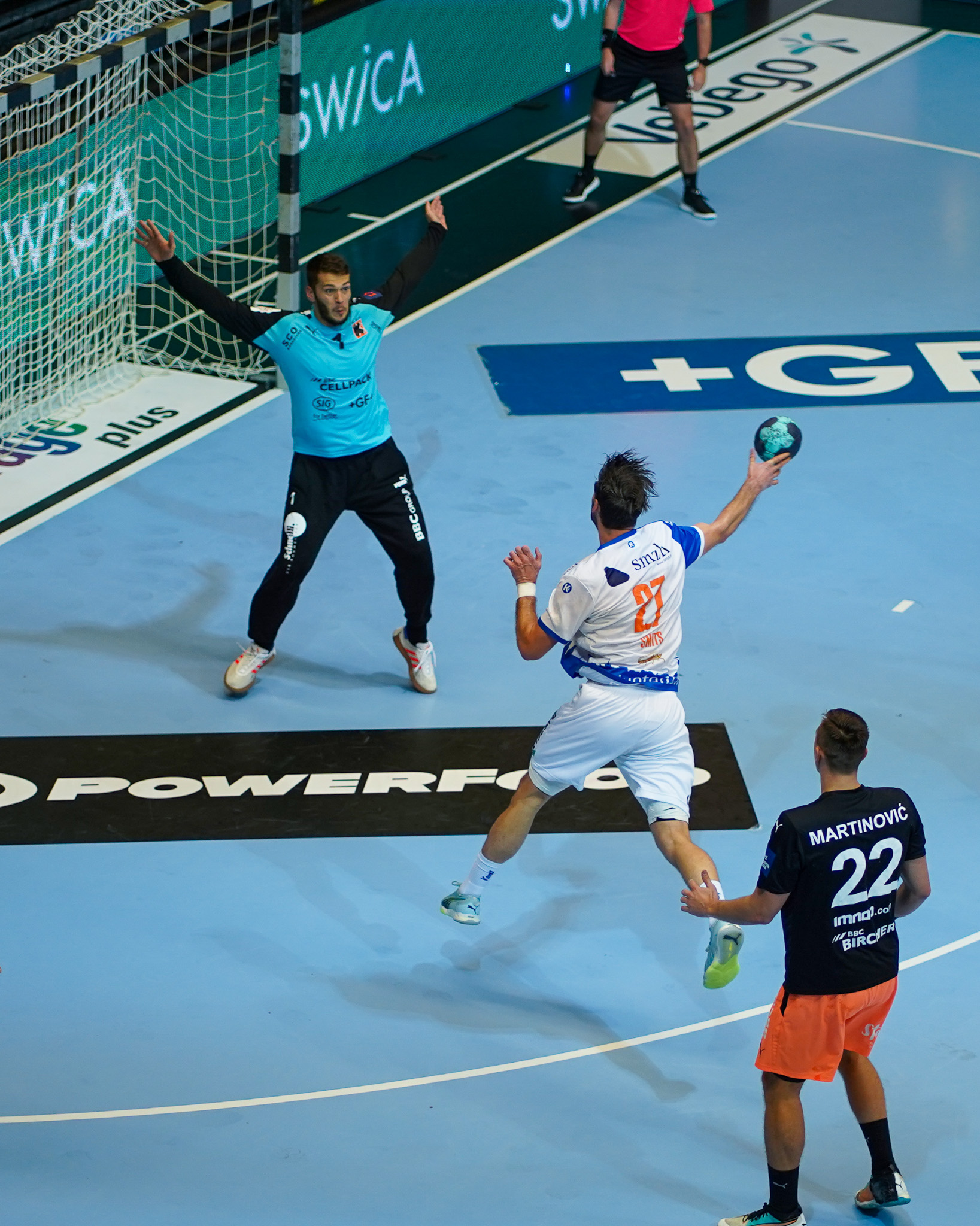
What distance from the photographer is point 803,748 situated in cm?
806

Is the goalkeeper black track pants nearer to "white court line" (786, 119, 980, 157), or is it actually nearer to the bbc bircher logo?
the bbc bircher logo

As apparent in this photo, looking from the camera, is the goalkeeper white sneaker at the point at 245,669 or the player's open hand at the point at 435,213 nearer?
the goalkeeper white sneaker at the point at 245,669

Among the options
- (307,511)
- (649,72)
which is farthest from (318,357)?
(649,72)

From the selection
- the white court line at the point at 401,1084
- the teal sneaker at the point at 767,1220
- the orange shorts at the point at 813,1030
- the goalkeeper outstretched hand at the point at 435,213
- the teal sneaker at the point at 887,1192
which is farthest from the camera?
the goalkeeper outstretched hand at the point at 435,213

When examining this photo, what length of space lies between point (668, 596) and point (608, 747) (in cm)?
58

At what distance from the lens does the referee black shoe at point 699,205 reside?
14.5 metres

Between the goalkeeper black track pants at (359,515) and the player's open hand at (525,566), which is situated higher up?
the player's open hand at (525,566)

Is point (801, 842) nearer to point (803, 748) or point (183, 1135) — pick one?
point (183, 1135)

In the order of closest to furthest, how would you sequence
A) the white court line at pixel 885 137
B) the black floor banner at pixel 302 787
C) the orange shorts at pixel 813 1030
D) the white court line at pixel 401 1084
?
the orange shorts at pixel 813 1030 < the white court line at pixel 401 1084 < the black floor banner at pixel 302 787 < the white court line at pixel 885 137

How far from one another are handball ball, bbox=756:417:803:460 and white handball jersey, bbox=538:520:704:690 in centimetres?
49

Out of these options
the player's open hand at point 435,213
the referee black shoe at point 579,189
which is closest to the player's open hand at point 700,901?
the player's open hand at point 435,213

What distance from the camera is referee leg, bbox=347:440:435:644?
822 centimetres

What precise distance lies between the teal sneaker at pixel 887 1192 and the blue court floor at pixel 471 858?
0.37 feet

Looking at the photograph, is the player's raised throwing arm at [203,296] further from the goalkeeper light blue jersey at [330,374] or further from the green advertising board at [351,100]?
the green advertising board at [351,100]
